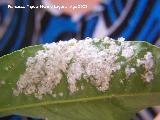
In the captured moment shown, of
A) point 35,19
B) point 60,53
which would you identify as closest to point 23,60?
point 60,53

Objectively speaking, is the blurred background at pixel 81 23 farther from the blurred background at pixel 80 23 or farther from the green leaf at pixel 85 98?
the green leaf at pixel 85 98

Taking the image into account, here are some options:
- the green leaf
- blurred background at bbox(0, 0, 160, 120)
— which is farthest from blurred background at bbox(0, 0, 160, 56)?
the green leaf

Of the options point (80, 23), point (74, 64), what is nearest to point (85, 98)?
point (74, 64)

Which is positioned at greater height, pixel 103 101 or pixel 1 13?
pixel 1 13

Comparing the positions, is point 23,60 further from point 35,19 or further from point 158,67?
point 35,19

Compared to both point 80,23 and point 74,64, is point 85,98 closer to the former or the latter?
point 74,64

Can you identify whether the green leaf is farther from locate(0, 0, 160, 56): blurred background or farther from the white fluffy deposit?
locate(0, 0, 160, 56): blurred background

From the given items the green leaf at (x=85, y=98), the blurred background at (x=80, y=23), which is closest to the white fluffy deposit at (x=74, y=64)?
the green leaf at (x=85, y=98)
